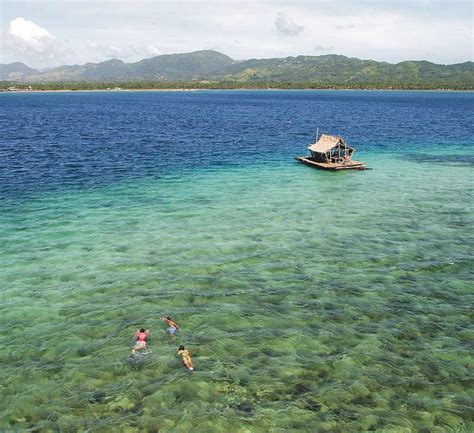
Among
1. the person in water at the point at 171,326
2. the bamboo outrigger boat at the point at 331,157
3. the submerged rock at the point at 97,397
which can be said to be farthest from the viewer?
the bamboo outrigger boat at the point at 331,157

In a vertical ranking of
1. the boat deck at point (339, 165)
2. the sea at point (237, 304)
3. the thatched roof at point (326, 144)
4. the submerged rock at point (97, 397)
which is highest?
Result: the thatched roof at point (326, 144)

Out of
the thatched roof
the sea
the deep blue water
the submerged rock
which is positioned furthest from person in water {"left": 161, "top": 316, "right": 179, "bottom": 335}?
the thatched roof

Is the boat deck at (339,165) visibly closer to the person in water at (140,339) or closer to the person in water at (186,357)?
the person in water at (140,339)

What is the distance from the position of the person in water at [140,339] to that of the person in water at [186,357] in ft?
5.35

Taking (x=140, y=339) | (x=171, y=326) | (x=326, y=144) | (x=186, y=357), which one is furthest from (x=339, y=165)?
(x=186, y=357)

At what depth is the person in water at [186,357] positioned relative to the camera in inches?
697

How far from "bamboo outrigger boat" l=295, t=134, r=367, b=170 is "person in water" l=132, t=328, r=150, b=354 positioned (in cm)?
4119

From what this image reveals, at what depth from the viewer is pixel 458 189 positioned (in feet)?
151

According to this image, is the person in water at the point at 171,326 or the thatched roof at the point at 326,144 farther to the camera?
the thatched roof at the point at 326,144

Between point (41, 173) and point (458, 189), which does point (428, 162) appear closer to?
point (458, 189)

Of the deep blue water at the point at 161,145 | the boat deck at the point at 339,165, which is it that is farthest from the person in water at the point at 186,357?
the boat deck at the point at 339,165

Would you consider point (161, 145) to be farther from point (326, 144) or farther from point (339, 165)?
point (339, 165)

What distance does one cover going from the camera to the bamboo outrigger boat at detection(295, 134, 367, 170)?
56.6 meters

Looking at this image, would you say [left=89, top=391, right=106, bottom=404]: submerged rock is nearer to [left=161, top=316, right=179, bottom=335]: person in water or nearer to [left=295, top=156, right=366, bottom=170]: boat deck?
[left=161, top=316, right=179, bottom=335]: person in water
